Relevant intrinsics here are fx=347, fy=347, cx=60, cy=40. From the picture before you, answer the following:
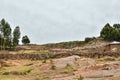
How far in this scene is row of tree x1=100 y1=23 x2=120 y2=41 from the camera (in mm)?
92250

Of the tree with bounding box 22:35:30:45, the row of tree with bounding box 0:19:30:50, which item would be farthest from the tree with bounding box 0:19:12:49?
the tree with bounding box 22:35:30:45

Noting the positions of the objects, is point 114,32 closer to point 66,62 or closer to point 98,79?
point 66,62

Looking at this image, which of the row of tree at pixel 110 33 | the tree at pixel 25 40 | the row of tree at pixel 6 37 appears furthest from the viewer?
the tree at pixel 25 40

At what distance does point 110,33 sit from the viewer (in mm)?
93188

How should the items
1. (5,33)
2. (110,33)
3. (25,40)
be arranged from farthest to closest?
1. (25,40)
2. (110,33)
3. (5,33)

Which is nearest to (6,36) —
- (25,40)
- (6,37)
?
(6,37)

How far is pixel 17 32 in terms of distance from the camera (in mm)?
86000

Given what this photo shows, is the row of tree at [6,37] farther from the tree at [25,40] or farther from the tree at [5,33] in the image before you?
the tree at [25,40]

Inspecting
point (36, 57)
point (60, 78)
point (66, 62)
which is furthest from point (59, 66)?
point (36, 57)

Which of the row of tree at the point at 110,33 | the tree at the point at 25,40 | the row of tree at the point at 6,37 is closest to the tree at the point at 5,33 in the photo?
the row of tree at the point at 6,37

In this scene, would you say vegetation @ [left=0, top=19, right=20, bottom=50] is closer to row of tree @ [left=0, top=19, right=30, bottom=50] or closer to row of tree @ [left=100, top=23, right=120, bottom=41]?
row of tree @ [left=0, top=19, right=30, bottom=50]

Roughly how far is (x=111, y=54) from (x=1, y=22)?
3939 cm

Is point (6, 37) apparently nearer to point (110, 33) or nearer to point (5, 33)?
point (5, 33)

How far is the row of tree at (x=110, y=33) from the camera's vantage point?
92.2 meters
